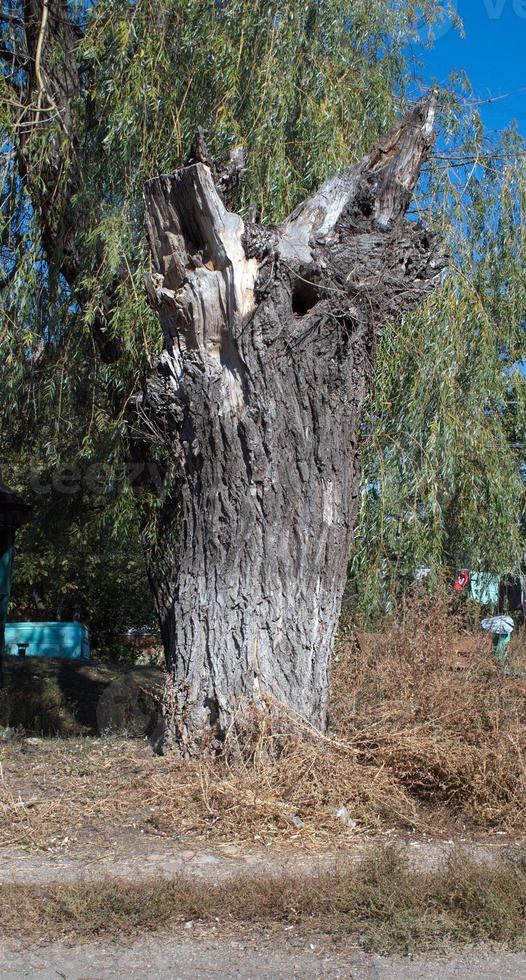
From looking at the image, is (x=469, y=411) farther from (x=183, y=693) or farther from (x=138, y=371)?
(x=183, y=693)

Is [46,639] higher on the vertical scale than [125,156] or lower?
lower

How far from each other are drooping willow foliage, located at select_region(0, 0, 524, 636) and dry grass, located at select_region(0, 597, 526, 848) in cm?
271

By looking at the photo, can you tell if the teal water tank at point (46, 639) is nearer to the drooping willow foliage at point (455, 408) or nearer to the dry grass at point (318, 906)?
the drooping willow foliage at point (455, 408)

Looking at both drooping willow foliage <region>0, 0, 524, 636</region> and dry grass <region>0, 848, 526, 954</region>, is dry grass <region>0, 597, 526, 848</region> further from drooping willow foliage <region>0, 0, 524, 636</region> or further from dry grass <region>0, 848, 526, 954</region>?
drooping willow foliage <region>0, 0, 524, 636</region>

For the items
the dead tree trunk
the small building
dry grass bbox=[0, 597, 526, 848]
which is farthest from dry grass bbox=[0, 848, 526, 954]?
the small building

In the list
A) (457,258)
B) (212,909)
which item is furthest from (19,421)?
(212,909)

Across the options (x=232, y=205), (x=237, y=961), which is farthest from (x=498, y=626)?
(x=237, y=961)

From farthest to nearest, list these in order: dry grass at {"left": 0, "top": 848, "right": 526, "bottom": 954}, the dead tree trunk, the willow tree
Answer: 1. the willow tree
2. the dead tree trunk
3. dry grass at {"left": 0, "top": 848, "right": 526, "bottom": 954}

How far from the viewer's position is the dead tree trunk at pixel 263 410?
7105 millimetres

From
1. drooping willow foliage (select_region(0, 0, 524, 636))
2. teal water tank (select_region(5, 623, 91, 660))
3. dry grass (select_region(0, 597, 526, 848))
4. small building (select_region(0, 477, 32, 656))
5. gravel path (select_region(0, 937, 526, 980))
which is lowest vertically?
gravel path (select_region(0, 937, 526, 980))

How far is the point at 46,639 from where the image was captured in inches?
695

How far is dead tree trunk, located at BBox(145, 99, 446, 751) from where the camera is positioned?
711cm

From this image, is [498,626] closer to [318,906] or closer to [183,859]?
[183,859]

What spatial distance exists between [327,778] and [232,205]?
5.84 m
